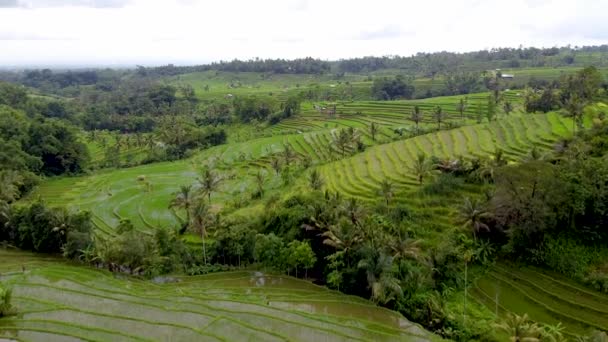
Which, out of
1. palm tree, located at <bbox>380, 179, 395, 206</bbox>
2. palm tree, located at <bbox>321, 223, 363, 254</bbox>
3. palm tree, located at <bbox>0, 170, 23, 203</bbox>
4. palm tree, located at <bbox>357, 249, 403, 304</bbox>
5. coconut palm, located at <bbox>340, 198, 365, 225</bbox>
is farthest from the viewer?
palm tree, located at <bbox>0, 170, 23, 203</bbox>

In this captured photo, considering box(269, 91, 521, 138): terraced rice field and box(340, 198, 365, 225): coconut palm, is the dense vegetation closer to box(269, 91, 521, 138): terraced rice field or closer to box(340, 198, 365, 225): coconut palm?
box(340, 198, 365, 225): coconut palm

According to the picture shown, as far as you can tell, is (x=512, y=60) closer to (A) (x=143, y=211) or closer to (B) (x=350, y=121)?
(B) (x=350, y=121)

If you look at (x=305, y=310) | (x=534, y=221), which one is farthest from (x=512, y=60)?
(x=305, y=310)

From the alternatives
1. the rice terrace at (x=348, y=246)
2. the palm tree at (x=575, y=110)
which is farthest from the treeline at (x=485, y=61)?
the palm tree at (x=575, y=110)

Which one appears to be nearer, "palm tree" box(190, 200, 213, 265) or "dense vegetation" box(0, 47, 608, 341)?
"dense vegetation" box(0, 47, 608, 341)

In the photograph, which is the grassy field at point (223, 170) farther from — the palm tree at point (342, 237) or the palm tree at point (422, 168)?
the palm tree at point (342, 237)

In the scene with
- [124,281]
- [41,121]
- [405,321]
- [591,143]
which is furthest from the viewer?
[41,121]

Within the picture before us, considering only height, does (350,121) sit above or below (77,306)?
Result: above

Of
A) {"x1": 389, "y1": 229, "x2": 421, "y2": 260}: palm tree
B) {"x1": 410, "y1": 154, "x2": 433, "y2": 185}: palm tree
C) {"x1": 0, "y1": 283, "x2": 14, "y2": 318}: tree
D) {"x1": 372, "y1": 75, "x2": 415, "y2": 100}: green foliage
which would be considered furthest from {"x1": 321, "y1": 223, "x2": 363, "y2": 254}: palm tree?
{"x1": 372, "y1": 75, "x2": 415, "y2": 100}: green foliage

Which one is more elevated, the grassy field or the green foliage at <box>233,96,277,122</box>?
the green foliage at <box>233,96,277,122</box>
